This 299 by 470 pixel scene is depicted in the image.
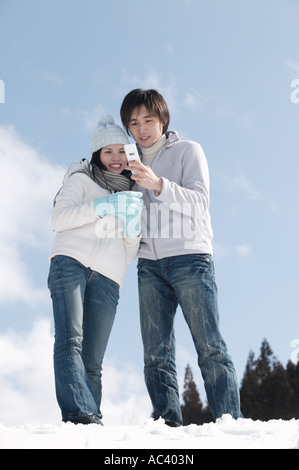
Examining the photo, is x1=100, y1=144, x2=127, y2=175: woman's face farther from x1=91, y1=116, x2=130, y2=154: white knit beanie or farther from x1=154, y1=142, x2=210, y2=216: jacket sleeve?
x1=154, y1=142, x2=210, y2=216: jacket sleeve

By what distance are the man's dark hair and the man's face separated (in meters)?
0.03

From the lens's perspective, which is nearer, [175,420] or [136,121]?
[175,420]

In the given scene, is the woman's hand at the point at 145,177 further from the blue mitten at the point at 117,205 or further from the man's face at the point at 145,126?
the man's face at the point at 145,126

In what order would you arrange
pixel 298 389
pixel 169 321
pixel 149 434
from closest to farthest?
pixel 149 434
pixel 169 321
pixel 298 389

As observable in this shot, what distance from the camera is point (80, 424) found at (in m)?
3.06

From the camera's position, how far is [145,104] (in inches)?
164

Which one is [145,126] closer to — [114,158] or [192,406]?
[114,158]

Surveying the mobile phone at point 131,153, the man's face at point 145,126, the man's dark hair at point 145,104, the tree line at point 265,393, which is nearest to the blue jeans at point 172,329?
the mobile phone at point 131,153

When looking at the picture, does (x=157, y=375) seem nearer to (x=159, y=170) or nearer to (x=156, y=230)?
(x=156, y=230)

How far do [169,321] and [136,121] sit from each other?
172 cm

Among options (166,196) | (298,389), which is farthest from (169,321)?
(298,389)

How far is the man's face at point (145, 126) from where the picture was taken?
4.20 metres

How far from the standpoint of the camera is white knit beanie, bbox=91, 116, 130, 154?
419cm
